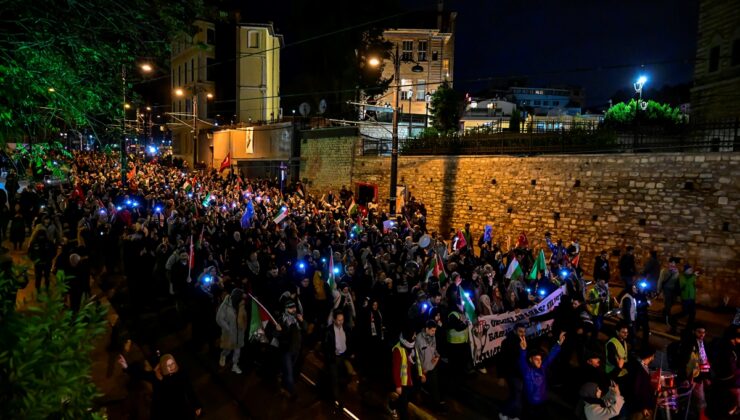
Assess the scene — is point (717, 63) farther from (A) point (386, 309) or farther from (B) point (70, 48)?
(B) point (70, 48)

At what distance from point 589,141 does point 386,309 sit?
36.1 ft

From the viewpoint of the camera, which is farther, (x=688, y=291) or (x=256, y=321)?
(x=688, y=291)

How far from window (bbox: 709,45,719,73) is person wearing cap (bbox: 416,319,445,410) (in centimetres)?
2228

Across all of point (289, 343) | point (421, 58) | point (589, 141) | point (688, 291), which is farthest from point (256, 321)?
point (421, 58)

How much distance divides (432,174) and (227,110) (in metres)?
30.2

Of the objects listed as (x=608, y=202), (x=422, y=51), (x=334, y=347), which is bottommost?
(x=334, y=347)

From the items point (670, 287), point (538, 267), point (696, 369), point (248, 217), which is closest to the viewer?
point (696, 369)

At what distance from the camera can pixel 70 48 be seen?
5.83 meters

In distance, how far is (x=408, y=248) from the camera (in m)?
12.1

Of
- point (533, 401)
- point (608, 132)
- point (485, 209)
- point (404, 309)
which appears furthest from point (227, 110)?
point (533, 401)

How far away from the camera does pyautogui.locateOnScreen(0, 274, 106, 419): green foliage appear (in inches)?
88.0

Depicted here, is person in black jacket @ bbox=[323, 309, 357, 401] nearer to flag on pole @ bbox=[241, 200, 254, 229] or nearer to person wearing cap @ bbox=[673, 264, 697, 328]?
person wearing cap @ bbox=[673, 264, 697, 328]

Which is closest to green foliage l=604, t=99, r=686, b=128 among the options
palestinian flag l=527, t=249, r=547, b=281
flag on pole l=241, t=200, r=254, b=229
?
palestinian flag l=527, t=249, r=547, b=281

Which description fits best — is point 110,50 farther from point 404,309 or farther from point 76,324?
point 404,309
